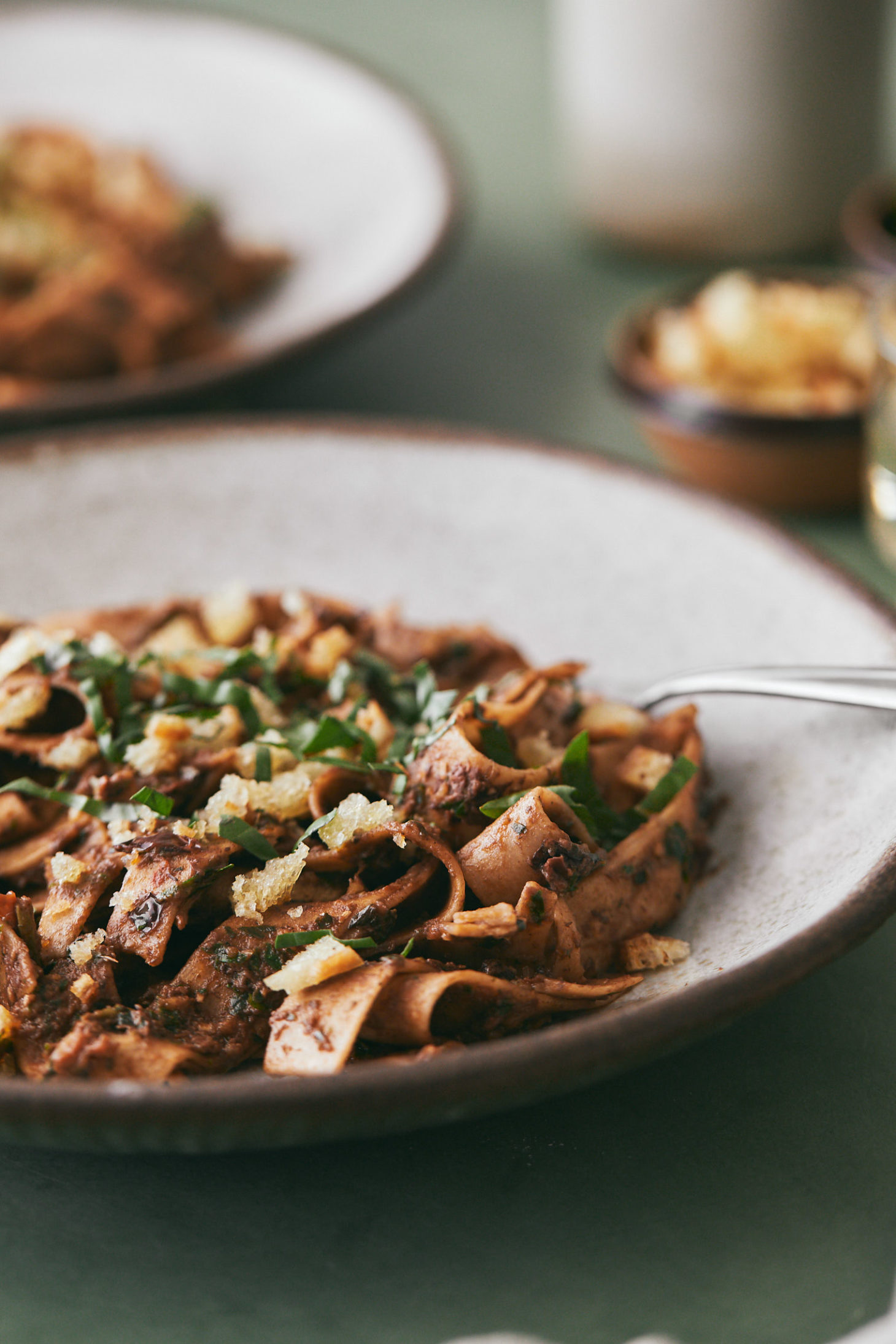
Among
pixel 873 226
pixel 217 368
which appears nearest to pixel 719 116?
→ pixel 873 226

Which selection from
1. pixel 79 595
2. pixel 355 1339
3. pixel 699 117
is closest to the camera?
pixel 355 1339

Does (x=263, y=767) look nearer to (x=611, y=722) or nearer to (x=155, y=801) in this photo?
(x=155, y=801)

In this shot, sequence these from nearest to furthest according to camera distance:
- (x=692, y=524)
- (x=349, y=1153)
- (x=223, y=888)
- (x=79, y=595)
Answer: (x=349, y=1153), (x=223, y=888), (x=692, y=524), (x=79, y=595)

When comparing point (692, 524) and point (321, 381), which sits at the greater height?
point (692, 524)

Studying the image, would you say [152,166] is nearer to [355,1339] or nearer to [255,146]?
[255,146]

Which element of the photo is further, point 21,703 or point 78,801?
point 21,703

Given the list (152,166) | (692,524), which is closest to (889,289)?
(692,524)
